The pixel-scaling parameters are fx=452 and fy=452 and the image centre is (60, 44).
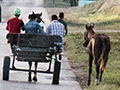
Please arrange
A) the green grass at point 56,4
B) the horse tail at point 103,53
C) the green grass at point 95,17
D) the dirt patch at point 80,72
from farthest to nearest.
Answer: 1. the green grass at point 56,4
2. the green grass at point 95,17
3. the dirt patch at point 80,72
4. the horse tail at point 103,53

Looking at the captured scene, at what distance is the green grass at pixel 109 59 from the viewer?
1131 cm

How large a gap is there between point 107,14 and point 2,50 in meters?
20.0

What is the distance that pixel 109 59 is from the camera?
1672 cm

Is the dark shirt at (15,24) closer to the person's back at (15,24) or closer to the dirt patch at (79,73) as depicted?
the person's back at (15,24)

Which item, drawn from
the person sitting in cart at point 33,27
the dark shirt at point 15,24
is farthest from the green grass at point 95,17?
the person sitting in cart at point 33,27

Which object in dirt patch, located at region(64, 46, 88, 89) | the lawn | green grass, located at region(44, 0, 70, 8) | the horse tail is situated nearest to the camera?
the horse tail

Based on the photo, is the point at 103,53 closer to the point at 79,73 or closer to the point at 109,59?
the point at 79,73

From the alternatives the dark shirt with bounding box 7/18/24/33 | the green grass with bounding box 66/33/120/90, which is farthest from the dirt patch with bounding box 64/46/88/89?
the dark shirt with bounding box 7/18/24/33

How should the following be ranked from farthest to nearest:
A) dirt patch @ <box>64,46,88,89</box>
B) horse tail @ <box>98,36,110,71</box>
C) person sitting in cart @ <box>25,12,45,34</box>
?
dirt patch @ <box>64,46,88,89</box>, person sitting in cart @ <box>25,12,45,34</box>, horse tail @ <box>98,36,110,71</box>

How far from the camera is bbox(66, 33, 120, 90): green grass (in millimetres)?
11315

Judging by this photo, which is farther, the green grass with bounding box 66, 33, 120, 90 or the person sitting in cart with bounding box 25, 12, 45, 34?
the person sitting in cart with bounding box 25, 12, 45, 34

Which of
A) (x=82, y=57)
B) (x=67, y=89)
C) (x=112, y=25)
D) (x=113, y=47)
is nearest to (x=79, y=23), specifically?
(x=112, y=25)

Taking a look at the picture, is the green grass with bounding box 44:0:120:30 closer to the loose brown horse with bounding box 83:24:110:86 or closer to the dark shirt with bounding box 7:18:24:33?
the dark shirt with bounding box 7:18:24:33

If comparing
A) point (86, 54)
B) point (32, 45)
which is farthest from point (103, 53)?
point (86, 54)
